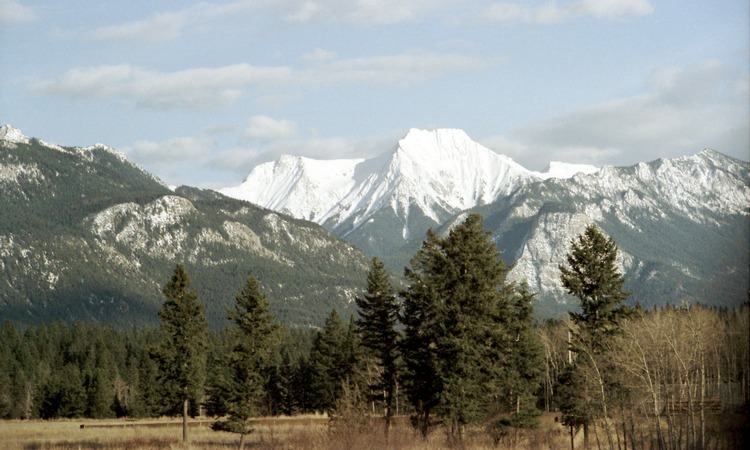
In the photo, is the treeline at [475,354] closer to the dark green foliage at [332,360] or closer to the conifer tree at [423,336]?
the conifer tree at [423,336]

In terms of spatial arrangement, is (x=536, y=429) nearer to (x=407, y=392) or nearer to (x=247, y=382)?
(x=407, y=392)

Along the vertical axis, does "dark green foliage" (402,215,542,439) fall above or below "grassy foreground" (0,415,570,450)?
above

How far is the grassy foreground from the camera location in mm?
37688

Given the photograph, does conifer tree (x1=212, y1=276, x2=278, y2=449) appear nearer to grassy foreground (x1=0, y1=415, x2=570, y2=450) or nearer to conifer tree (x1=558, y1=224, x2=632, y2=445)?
grassy foreground (x1=0, y1=415, x2=570, y2=450)

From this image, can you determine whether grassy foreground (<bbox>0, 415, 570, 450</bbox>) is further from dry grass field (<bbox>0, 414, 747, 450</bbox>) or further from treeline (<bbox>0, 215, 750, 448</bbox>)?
treeline (<bbox>0, 215, 750, 448</bbox>)

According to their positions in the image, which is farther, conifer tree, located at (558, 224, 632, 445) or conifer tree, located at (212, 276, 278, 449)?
conifer tree, located at (212, 276, 278, 449)

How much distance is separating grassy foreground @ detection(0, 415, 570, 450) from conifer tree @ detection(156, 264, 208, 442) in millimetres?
4096

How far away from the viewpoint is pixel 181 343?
7744 cm

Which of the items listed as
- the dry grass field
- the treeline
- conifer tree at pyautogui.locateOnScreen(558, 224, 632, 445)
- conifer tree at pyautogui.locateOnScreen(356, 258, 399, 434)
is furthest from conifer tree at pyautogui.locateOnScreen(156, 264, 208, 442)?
conifer tree at pyautogui.locateOnScreen(558, 224, 632, 445)

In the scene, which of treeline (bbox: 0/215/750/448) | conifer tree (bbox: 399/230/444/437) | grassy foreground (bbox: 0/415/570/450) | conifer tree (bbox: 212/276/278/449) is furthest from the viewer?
conifer tree (bbox: 212/276/278/449)

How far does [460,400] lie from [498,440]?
3395mm

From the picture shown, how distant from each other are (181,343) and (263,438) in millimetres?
31363

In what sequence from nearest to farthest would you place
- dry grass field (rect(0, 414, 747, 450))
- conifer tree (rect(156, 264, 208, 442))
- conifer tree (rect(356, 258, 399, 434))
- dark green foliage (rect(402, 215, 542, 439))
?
dry grass field (rect(0, 414, 747, 450)) < dark green foliage (rect(402, 215, 542, 439)) < conifer tree (rect(356, 258, 399, 434)) < conifer tree (rect(156, 264, 208, 442))

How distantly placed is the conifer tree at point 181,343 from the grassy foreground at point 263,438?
13.4 ft
